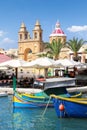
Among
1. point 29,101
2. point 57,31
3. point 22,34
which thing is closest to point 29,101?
point 29,101

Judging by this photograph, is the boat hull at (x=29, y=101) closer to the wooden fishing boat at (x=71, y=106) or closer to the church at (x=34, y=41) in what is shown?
the wooden fishing boat at (x=71, y=106)

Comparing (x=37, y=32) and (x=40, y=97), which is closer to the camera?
(x=40, y=97)

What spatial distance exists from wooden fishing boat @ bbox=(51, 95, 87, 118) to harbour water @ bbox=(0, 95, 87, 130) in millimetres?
309

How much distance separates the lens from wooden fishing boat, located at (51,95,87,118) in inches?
735

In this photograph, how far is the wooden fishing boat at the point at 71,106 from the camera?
735 inches

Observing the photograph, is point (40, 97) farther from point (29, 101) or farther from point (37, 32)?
point (37, 32)


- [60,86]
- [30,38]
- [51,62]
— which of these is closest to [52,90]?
[60,86]

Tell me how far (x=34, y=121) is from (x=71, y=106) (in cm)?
210

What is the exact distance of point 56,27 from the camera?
3556 inches

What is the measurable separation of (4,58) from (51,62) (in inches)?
346

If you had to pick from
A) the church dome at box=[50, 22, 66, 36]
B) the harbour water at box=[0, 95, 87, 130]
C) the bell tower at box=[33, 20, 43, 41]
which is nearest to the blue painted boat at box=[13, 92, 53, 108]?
the harbour water at box=[0, 95, 87, 130]

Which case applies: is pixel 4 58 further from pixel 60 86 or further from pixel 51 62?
pixel 60 86

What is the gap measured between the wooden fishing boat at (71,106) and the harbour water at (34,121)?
12.2 inches

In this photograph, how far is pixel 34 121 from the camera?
62.8 feet
